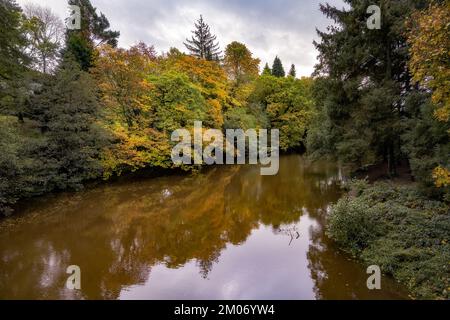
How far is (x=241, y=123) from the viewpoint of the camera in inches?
945

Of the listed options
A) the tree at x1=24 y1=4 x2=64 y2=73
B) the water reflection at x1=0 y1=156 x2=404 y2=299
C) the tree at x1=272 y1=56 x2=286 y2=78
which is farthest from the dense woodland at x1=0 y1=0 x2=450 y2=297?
the tree at x1=272 y1=56 x2=286 y2=78

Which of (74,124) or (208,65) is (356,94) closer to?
Result: (208,65)

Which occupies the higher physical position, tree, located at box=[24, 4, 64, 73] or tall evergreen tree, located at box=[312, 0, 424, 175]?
tree, located at box=[24, 4, 64, 73]

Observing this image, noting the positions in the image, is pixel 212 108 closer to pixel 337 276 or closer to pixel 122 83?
pixel 122 83

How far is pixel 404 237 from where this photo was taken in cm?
745

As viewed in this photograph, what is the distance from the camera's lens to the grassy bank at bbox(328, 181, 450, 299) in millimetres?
5914

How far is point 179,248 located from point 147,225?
2.45 m

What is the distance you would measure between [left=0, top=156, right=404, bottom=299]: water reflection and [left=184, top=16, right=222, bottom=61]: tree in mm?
15490

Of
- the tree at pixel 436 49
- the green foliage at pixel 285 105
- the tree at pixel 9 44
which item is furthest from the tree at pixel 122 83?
the green foliage at pixel 285 105

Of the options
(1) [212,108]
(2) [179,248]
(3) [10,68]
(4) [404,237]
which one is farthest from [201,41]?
(4) [404,237]

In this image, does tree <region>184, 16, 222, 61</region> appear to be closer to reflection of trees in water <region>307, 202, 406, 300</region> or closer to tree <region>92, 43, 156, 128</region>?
tree <region>92, 43, 156, 128</region>

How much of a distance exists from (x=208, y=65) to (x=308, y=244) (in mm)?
15826

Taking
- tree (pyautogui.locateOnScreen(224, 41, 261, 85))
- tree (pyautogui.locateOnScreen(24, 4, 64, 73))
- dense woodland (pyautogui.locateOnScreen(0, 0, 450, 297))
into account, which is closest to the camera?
dense woodland (pyautogui.locateOnScreen(0, 0, 450, 297))

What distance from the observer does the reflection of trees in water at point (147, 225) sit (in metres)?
7.62
